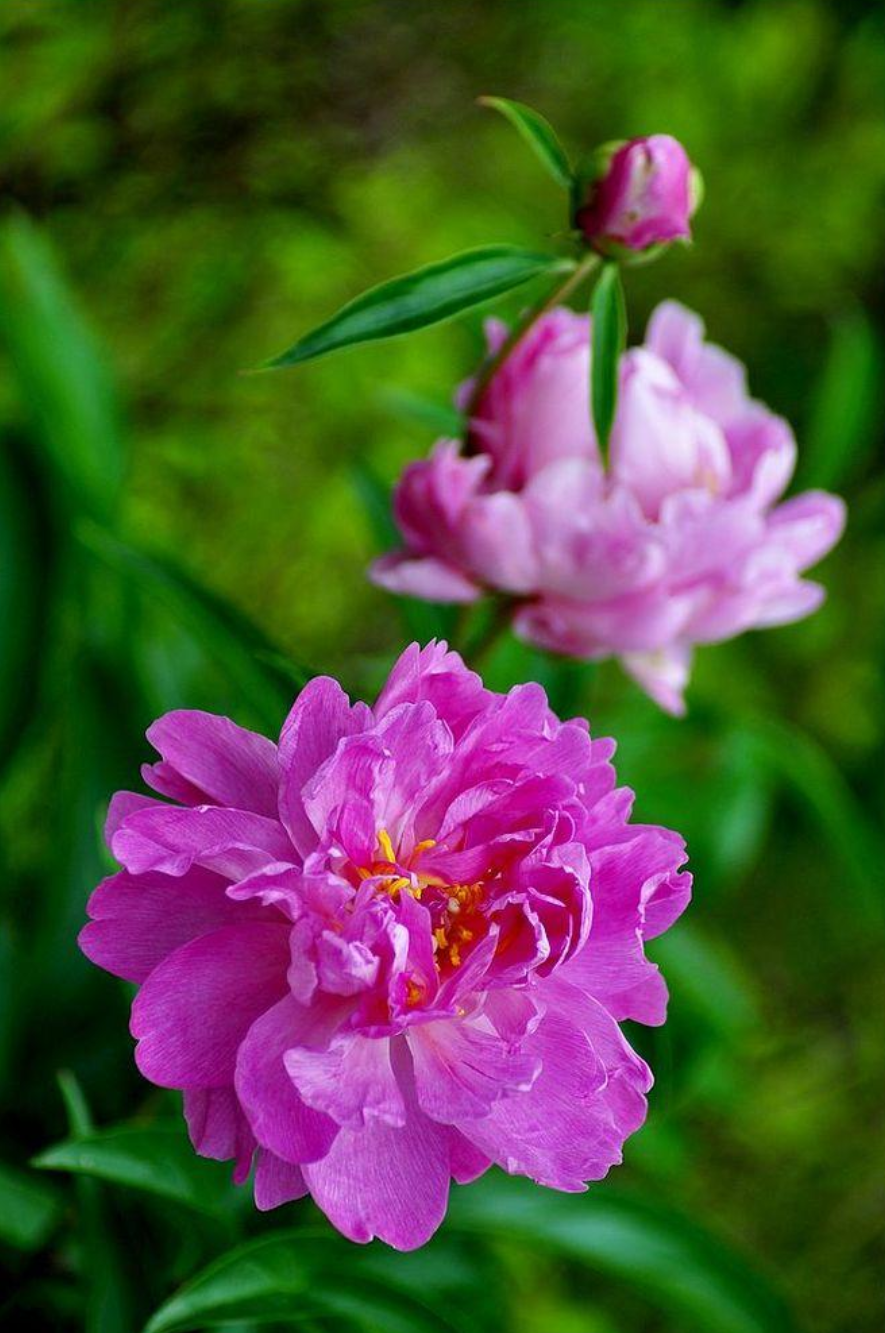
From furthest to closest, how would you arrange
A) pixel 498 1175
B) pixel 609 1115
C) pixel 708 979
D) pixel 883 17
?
pixel 883 17
pixel 708 979
pixel 498 1175
pixel 609 1115

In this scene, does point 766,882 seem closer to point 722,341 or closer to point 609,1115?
point 722,341

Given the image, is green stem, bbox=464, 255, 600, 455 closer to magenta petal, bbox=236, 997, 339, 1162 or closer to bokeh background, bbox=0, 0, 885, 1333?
bokeh background, bbox=0, 0, 885, 1333

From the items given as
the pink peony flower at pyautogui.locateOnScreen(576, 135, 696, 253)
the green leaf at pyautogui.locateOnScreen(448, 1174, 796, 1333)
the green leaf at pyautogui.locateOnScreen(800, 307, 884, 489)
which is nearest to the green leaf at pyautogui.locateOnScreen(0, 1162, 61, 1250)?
the green leaf at pyautogui.locateOnScreen(448, 1174, 796, 1333)

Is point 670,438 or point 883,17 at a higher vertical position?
point 670,438

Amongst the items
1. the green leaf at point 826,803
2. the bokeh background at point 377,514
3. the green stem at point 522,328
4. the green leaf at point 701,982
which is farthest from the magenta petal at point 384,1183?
the green leaf at point 826,803

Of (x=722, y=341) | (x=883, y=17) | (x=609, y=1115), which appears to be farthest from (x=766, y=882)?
(x=609, y=1115)

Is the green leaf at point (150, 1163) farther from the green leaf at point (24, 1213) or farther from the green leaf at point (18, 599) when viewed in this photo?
the green leaf at point (18, 599)
